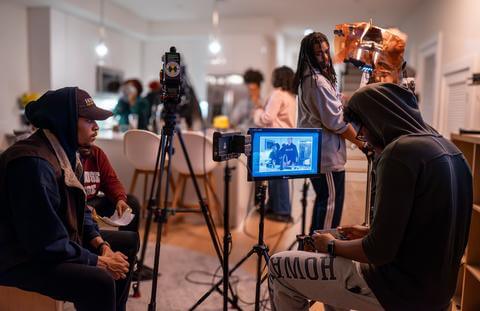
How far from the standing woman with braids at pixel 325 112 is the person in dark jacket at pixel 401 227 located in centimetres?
62

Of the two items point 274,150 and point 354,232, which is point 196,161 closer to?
point 274,150

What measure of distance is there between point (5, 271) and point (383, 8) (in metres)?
5.27

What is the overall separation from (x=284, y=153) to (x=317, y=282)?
22.5 inches

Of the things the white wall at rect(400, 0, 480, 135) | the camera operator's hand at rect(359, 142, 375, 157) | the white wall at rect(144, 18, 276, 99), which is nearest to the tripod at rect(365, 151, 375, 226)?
the camera operator's hand at rect(359, 142, 375, 157)

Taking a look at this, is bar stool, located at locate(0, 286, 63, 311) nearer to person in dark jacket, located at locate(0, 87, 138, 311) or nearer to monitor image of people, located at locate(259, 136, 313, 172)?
person in dark jacket, located at locate(0, 87, 138, 311)

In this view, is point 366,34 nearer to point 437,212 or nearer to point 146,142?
point 437,212

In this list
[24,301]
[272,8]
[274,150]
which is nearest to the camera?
[274,150]

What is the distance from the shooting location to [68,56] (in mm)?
5035

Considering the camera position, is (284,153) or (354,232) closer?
(354,232)

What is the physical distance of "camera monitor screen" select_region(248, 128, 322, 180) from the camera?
1660mm

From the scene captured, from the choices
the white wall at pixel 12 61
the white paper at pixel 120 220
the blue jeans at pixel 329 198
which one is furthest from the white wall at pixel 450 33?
the white wall at pixel 12 61

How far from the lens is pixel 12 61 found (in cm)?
459

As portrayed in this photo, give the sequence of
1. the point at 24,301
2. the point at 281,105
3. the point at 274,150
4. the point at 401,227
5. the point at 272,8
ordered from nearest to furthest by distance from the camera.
→ the point at 401,227 < the point at 274,150 < the point at 24,301 < the point at 281,105 < the point at 272,8

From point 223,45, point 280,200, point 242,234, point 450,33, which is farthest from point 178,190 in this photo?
point 223,45
